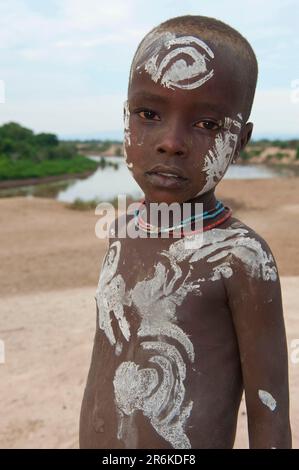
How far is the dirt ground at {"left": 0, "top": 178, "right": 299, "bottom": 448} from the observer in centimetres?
407

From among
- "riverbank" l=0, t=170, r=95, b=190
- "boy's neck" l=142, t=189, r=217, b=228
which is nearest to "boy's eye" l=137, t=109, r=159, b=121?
"boy's neck" l=142, t=189, r=217, b=228

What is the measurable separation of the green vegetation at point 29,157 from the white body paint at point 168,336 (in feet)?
95.1

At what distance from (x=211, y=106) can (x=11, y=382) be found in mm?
3824

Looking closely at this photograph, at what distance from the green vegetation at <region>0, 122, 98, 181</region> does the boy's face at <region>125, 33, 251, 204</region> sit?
29.0 meters

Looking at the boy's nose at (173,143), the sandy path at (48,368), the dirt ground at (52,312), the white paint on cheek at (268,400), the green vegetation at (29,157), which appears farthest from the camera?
the green vegetation at (29,157)

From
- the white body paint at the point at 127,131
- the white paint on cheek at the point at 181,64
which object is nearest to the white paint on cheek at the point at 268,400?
the white body paint at the point at 127,131

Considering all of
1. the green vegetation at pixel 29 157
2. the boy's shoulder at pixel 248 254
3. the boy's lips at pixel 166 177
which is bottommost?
the boy's shoulder at pixel 248 254

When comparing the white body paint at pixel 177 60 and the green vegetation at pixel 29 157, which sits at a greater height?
the green vegetation at pixel 29 157

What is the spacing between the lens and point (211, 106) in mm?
1375

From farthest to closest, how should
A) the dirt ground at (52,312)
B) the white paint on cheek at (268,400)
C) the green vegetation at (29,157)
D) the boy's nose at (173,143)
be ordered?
the green vegetation at (29,157) < the dirt ground at (52,312) < the white paint on cheek at (268,400) < the boy's nose at (173,143)

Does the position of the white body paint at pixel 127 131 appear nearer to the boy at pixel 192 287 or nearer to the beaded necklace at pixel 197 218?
the boy at pixel 192 287

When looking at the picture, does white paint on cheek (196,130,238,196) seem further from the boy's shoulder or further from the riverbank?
the riverbank

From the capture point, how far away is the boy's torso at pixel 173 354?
1.47 metres
